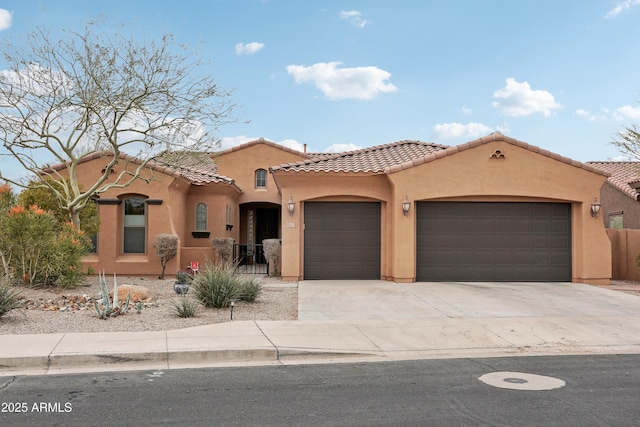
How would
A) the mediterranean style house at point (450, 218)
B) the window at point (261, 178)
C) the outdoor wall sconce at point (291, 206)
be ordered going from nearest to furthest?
the mediterranean style house at point (450, 218) → the outdoor wall sconce at point (291, 206) → the window at point (261, 178)

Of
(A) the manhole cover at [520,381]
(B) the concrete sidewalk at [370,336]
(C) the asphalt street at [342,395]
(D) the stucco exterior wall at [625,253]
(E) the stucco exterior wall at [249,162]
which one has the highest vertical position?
(E) the stucco exterior wall at [249,162]

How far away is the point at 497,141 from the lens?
16531 mm

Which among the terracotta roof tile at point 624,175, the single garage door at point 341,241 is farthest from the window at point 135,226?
the terracotta roof tile at point 624,175

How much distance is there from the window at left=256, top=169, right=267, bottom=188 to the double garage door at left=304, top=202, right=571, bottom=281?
9.44 metres

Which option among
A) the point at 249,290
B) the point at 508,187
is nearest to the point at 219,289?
the point at 249,290

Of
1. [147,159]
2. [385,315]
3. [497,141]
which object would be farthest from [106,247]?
[497,141]

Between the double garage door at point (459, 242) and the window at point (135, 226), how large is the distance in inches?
213

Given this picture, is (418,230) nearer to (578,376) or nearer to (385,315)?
(385,315)

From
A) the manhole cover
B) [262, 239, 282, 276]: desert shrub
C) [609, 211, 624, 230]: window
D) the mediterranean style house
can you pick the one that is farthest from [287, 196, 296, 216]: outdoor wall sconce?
[609, 211, 624, 230]: window

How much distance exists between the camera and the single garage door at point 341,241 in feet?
56.0

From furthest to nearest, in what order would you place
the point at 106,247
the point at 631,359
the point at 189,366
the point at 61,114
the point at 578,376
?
the point at 106,247 → the point at 61,114 → the point at 631,359 → the point at 189,366 → the point at 578,376

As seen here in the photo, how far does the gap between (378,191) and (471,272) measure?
11.7 feet

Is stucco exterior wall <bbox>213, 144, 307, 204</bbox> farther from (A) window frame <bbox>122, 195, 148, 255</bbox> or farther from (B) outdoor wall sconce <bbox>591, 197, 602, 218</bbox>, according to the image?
(B) outdoor wall sconce <bbox>591, 197, 602, 218</bbox>

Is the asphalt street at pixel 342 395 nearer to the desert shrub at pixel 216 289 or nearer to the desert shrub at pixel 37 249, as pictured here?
the desert shrub at pixel 216 289
